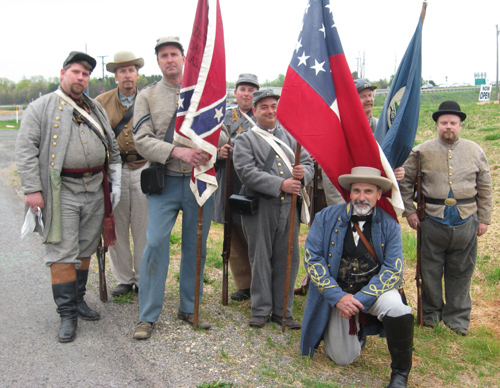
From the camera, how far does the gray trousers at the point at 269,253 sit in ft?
16.0

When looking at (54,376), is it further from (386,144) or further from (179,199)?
(386,144)

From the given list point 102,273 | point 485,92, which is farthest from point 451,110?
point 485,92

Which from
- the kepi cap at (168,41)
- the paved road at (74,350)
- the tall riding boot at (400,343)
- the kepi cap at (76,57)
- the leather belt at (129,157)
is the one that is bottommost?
the paved road at (74,350)

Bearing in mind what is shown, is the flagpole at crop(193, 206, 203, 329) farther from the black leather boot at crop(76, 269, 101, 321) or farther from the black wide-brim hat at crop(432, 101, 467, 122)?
the black wide-brim hat at crop(432, 101, 467, 122)

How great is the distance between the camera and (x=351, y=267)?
4113mm

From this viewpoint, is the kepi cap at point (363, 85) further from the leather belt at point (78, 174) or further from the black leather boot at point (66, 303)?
the black leather boot at point (66, 303)

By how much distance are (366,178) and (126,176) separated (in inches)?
107

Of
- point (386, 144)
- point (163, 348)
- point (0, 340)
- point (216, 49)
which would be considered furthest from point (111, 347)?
point (386, 144)

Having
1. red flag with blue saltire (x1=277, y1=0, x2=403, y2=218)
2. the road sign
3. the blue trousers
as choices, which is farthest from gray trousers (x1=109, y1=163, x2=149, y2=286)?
the road sign

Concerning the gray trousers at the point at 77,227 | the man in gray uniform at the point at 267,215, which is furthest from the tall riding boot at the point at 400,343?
the gray trousers at the point at 77,227

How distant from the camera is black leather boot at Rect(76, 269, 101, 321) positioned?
4.80 metres

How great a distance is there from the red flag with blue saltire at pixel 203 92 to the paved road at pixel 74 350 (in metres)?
1.40

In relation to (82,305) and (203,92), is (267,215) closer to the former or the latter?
(203,92)

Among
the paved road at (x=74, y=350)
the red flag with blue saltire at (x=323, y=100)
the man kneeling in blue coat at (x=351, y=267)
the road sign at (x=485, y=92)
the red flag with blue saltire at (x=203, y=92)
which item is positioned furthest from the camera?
the road sign at (x=485, y=92)
